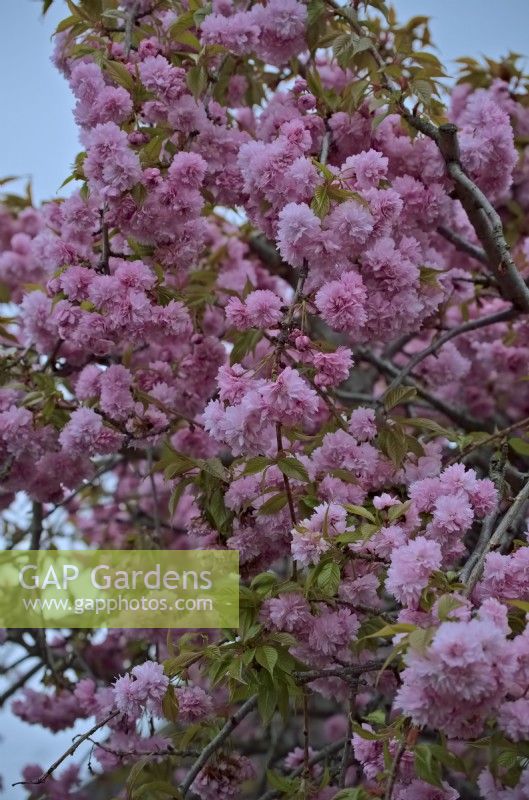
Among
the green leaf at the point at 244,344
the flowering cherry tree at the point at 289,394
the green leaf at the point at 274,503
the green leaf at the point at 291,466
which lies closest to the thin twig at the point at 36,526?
the flowering cherry tree at the point at 289,394

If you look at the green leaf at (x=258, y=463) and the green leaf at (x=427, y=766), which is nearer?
the green leaf at (x=427, y=766)

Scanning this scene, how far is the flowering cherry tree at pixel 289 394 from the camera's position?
3.79 ft

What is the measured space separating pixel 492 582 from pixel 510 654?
0.23m

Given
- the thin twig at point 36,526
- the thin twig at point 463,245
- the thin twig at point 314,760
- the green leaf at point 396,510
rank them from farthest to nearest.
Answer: the thin twig at point 36,526 < the thin twig at point 463,245 < the thin twig at point 314,760 < the green leaf at point 396,510

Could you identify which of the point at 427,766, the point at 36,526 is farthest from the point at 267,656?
the point at 36,526

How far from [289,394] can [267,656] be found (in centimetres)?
37

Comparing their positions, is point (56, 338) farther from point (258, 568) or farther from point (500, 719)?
point (500, 719)

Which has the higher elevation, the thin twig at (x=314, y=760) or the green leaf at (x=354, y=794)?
the thin twig at (x=314, y=760)

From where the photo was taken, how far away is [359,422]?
1504mm

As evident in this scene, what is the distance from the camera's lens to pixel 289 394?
1.22 m

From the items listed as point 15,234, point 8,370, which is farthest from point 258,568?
point 15,234

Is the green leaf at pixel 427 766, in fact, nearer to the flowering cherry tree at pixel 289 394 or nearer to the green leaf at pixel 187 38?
the flowering cherry tree at pixel 289 394

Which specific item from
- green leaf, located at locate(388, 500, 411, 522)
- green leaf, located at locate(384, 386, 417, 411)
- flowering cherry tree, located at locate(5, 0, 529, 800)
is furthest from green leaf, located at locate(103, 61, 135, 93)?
green leaf, located at locate(388, 500, 411, 522)

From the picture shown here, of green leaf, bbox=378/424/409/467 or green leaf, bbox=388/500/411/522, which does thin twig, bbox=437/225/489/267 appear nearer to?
green leaf, bbox=378/424/409/467
